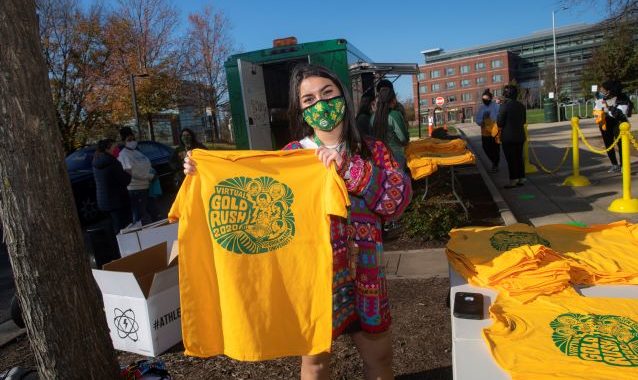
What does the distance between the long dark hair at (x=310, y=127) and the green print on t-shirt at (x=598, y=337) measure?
3.69 feet

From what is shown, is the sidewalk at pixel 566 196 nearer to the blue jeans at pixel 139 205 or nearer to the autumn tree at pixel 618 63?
the blue jeans at pixel 139 205

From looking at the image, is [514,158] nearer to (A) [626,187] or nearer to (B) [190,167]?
(A) [626,187]

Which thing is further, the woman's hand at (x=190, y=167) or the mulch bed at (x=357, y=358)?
the mulch bed at (x=357, y=358)

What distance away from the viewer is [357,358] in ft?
10.6

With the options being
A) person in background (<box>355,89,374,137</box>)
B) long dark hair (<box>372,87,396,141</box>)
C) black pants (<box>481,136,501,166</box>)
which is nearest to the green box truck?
person in background (<box>355,89,374,137</box>)

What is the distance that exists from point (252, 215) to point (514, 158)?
25.7 ft

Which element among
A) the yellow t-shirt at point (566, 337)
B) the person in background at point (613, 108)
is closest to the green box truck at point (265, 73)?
the person in background at point (613, 108)

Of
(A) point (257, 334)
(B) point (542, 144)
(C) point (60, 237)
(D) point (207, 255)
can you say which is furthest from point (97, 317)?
(B) point (542, 144)

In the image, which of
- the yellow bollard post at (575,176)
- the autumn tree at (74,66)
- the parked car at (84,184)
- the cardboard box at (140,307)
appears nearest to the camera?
the cardboard box at (140,307)

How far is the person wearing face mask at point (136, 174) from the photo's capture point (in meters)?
7.55

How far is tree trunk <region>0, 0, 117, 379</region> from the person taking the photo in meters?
1.90

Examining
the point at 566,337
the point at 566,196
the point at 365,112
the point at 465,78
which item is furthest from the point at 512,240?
the point at 465,78

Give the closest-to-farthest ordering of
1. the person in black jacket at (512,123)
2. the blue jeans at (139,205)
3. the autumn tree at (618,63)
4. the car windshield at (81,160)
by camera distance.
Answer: the blue jeans at (139,205) < the person in black jacket at (512,123) < the car windshield at (81,160) < the autumn tree at (618,63)

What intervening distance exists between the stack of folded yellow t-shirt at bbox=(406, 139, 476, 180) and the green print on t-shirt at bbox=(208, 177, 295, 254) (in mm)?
4180
